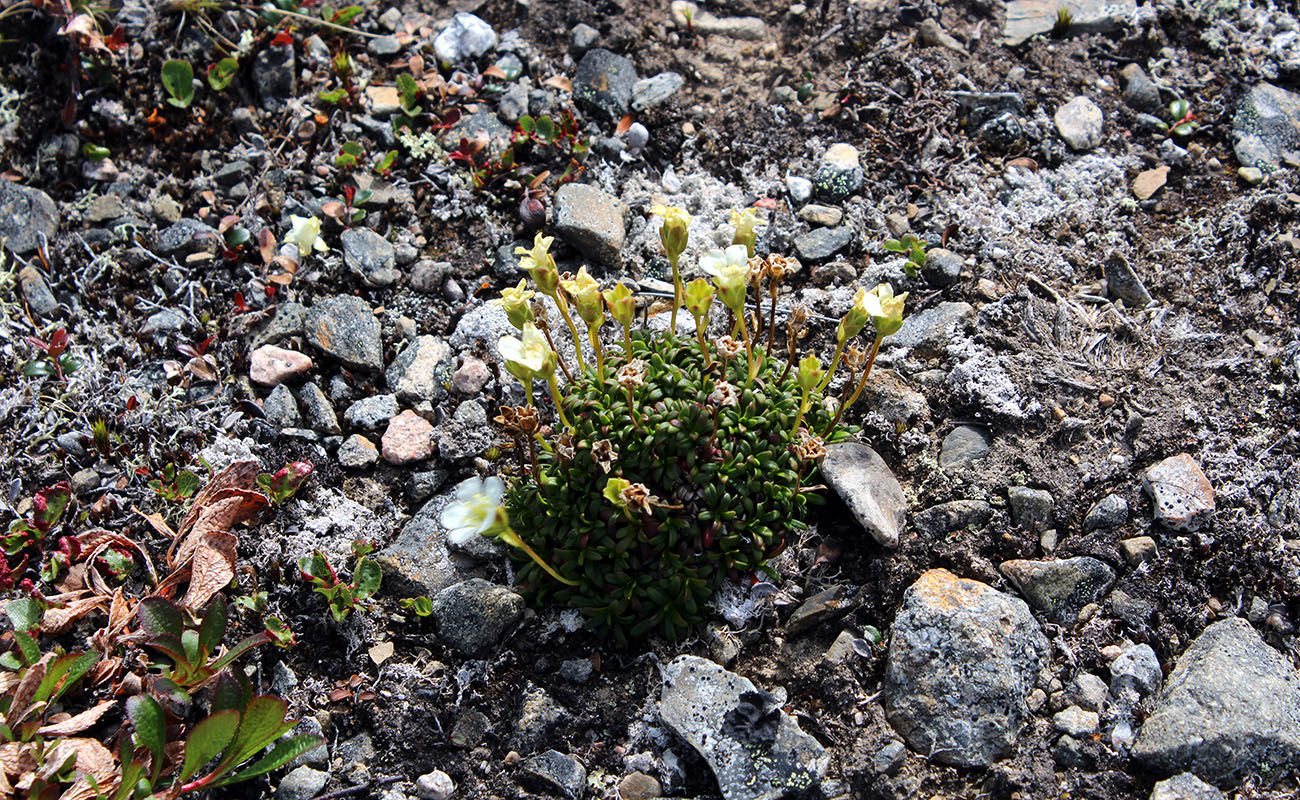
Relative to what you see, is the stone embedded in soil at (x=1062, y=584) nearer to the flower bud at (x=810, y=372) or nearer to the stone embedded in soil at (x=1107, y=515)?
the stone embedded in soil at (x=1107, y=515)

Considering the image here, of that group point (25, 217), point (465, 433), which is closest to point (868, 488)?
point (465, 433)

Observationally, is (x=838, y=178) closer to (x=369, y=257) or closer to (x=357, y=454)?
(x=369, y=257)

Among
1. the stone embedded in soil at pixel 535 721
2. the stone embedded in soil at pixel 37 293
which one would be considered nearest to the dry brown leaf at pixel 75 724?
the stone embedded in soil at pixel 535 721

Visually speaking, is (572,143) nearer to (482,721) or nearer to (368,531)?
(368,531)

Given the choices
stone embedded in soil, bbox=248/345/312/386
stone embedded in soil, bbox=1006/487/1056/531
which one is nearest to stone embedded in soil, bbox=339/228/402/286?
stone embedded in soil, bbox=248/345/312/386

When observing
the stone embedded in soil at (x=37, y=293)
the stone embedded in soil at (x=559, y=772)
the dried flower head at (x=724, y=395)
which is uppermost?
the dried flower head at (x=724, y=395)

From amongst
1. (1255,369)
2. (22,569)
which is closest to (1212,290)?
(1255,369)
